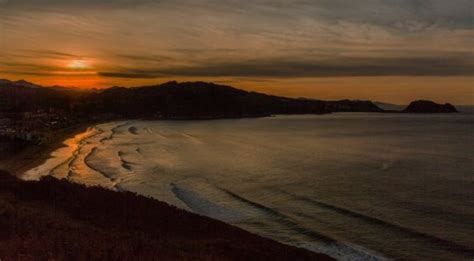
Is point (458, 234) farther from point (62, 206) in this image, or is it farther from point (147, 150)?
point (147, 150)

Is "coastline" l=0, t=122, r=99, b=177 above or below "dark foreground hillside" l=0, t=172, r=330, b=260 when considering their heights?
below

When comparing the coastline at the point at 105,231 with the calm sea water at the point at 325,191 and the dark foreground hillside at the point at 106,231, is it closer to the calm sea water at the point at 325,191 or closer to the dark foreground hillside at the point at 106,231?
the dark foreground hillside at the point at 106,231

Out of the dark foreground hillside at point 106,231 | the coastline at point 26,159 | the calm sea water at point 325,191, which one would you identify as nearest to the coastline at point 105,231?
the dark foreground hillside at point 106,231

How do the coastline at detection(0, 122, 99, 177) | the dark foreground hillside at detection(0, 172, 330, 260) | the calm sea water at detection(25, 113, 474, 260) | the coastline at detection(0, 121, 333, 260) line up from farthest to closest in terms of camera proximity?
the coastline at detection(0, 122, 99, 177) < the calm sea water at detection(25, 113, 474, 260) < the coastline at detection(0, 121, 333, 260) < the dark foreground hillside at detection(0, 172, 330, 260)

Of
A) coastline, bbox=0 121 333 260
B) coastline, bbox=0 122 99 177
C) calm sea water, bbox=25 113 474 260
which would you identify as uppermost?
coastline, bbox=0 121 333 260

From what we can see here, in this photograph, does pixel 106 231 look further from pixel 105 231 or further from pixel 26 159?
pixel 26 159

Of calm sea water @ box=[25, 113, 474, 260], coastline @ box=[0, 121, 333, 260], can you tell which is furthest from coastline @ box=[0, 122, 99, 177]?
coastline @ box=[0, 121, 333, 260]

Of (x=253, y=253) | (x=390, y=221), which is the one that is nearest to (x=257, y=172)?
(x=390, y=221)

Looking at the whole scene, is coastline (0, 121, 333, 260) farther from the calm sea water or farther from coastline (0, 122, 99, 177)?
coastline (0, 122, 99, 177)

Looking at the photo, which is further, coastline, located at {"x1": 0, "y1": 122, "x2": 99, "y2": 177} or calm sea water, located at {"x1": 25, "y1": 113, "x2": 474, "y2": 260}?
coastline, located at {"x1": 0, "y1": 122, "x2": 99, "y2": 177}
